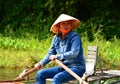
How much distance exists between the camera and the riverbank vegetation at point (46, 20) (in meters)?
16.1

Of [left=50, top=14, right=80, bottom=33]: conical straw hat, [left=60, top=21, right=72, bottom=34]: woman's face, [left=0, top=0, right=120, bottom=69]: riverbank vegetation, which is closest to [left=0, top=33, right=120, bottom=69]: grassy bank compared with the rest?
[left=0, top=0, right=120, bottom=69]: riverbank vegetation

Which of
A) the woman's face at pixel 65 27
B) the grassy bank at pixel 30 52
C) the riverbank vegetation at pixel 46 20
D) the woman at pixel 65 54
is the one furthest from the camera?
the riverbank vegetation at pixel 46 20

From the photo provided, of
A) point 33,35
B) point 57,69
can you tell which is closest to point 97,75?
point 57,69

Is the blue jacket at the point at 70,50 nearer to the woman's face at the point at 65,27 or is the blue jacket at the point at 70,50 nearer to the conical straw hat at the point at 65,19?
the woman's face at the point at 65,27

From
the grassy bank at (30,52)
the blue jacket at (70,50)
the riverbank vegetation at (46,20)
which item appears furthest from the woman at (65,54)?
the riverbank vegetation at (46,20)

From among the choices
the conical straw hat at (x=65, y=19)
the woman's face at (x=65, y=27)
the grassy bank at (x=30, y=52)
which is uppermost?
the conical straw hat at (x=65, y=19)

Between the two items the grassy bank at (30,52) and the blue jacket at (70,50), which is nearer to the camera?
the blue jacket at (70,50)

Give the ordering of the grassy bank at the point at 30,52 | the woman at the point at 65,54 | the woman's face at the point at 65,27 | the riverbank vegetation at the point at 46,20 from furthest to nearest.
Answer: the riverbank vegetation at the point at 46,20
the grassy bank at the point at 30,52
the woman's face at the point at 65,27
the woman at the point at 65,54

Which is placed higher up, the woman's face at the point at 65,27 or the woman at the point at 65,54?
the woman's face at the point at 65,27

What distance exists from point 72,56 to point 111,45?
8.53 m

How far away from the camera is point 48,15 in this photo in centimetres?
1927

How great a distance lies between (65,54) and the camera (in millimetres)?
6375

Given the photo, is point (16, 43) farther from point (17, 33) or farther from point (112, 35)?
point (112, 35)

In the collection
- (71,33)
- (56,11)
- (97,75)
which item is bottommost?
(97,75)
